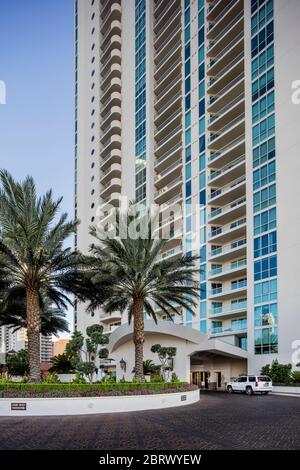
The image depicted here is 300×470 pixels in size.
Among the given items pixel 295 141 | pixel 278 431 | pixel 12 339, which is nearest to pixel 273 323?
pixel 295 141

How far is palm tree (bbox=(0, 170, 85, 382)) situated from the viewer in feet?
88.9

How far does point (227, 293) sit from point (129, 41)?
45955mm

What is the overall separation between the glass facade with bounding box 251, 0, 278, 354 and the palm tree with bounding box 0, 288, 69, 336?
1754 cm

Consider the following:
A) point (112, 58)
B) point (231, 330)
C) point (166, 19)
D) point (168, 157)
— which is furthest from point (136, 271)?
point (112, 58)

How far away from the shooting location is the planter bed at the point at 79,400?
24.3 metres

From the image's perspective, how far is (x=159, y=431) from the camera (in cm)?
1752

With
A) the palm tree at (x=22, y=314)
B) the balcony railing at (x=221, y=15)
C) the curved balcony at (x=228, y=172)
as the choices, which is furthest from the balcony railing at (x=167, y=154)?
the palm tree at (x=22, y=314)

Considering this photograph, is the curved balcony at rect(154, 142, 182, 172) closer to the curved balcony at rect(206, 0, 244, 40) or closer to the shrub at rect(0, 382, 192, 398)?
the curved balcony at rect(206, 0, 244, 40)

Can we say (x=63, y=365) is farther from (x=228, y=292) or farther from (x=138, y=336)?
(x=138, y=336)

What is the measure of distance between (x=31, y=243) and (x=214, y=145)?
38.3 meters

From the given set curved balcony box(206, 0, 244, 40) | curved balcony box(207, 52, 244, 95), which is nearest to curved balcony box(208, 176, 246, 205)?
curved balcony box(207, 52, 244, 95)

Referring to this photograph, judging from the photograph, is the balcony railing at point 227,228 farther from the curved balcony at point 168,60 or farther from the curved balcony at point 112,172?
the curved balcony at point 112,172

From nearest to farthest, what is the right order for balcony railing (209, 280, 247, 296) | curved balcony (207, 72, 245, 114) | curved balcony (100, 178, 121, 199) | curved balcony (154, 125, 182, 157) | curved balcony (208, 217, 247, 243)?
1. balcony railing (209, 280, 247, 296)
2. curved balcony (208, 217, 247, 243)
3. curved balcony (207, 72, 245, 114)
4. curved balcony (154, 125, 182, 157)
5. curved balcony (100, 178, 121, 199)

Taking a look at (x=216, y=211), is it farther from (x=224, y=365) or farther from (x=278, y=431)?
(x=278, y=431)
